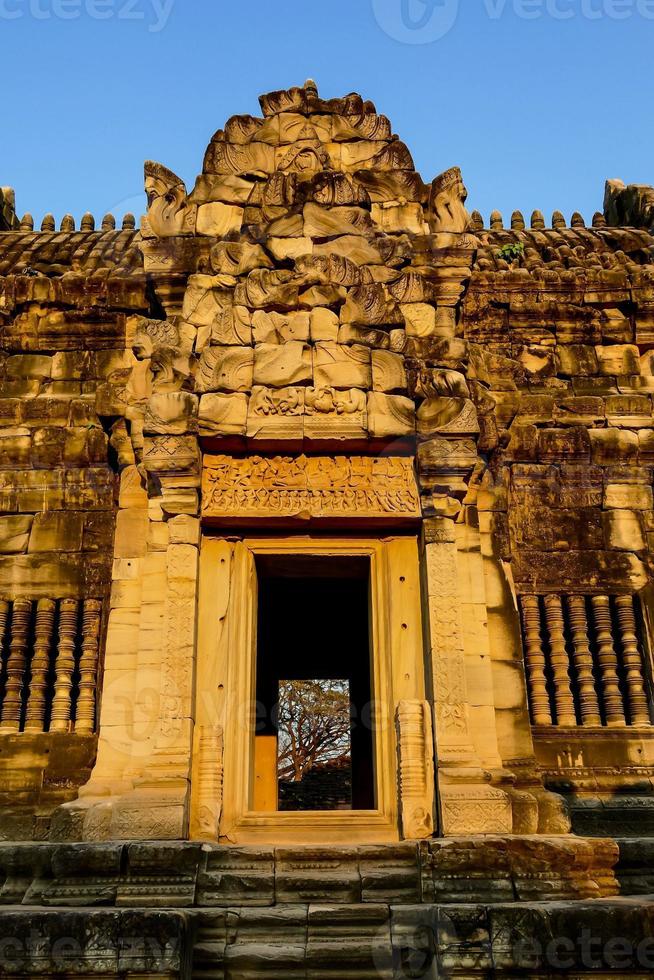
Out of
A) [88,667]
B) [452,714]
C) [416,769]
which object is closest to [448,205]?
[452,714]

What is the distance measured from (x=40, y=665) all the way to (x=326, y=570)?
236 centimetres

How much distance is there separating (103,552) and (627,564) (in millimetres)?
4341

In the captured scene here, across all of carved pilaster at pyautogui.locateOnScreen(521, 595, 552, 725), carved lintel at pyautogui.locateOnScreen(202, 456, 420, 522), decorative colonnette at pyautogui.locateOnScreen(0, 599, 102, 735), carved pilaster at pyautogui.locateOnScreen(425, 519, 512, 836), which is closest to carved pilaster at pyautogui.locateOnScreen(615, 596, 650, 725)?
carved pilaster at pyautogui.locateOnScreen(521, 595, 552, 725)

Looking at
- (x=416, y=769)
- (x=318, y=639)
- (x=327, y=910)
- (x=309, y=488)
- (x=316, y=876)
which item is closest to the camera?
(x=327, y=910)

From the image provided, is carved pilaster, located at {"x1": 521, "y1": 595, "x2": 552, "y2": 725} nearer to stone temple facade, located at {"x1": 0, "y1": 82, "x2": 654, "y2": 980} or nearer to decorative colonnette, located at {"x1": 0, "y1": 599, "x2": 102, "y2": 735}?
stone temple facade, located at {"x1": 0, "y1": 82, "x2": 654, "y2": 980}

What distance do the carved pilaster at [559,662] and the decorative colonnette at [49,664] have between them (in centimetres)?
361

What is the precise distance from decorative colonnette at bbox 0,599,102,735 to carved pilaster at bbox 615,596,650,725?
418 cm

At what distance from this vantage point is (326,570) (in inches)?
306

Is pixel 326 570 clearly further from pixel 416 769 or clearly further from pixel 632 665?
pixel 632 665

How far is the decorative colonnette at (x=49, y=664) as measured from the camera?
24.3ft

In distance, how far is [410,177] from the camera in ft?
27.7

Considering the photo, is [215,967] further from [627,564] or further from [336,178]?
[336,178]

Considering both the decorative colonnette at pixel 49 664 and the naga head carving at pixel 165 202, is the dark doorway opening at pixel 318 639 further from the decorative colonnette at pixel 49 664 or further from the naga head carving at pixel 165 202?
the naga head carving at pixel 165 202

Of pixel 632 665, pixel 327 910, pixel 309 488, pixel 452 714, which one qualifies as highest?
pixel 309 488
